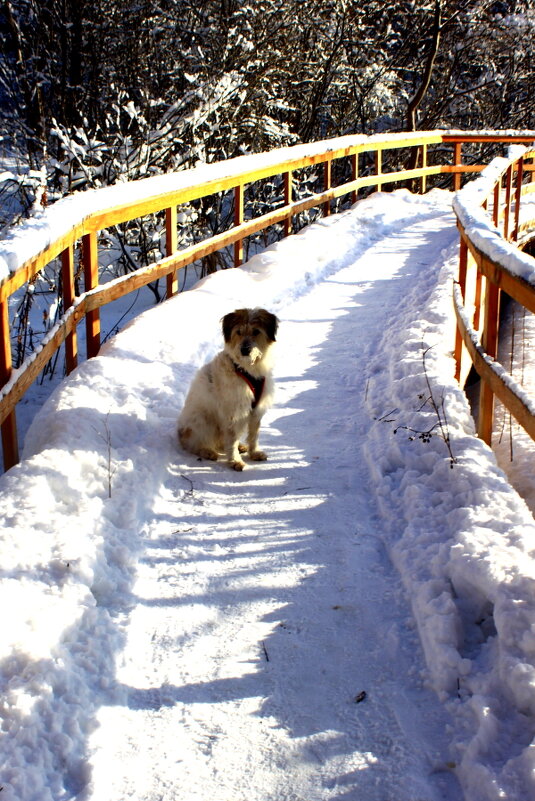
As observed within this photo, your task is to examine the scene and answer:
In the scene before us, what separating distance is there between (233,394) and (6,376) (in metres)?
1.44

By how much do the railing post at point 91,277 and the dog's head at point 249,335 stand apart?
163cm

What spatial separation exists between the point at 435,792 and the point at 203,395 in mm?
3157

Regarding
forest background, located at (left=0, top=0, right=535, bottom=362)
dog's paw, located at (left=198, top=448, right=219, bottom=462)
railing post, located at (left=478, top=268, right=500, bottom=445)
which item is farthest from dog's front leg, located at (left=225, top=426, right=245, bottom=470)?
forest background, located at (left=0, top=0, right=535, bottom=362)

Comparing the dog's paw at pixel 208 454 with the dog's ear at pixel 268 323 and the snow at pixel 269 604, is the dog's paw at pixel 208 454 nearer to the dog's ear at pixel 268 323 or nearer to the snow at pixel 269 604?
the snow at pixel 269 604

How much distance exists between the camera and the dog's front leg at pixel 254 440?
5293 mm

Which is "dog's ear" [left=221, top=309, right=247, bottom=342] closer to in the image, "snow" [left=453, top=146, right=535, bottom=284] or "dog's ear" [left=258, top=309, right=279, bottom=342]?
"dog's ear" [left=258, top=309, right=279, bottom=342]

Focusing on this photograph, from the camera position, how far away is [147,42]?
44.1ft

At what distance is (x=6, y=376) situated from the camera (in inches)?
177

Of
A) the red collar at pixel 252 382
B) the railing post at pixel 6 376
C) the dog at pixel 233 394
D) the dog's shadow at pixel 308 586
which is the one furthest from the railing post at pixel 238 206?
the railing post at pixel 6 376

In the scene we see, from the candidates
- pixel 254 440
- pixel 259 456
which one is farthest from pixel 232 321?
pixel 259 456

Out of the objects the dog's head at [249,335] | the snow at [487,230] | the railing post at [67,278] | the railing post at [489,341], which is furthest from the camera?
the railing post at [67,278]

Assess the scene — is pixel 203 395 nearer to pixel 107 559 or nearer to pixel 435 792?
pixel 107 559

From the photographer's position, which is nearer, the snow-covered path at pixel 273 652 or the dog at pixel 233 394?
the snow-covered path at pixel 273 652

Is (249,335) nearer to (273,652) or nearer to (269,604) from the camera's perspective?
(269,604)
